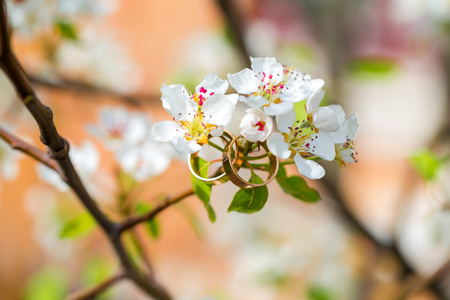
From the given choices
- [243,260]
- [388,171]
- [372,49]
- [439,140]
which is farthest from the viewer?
[372,49]

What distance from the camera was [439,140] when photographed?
3.62ft

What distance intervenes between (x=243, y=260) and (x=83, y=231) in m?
0.73

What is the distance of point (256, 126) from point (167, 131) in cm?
7

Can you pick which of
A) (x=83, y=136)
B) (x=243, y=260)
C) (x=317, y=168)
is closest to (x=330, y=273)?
(x=243, y=260)

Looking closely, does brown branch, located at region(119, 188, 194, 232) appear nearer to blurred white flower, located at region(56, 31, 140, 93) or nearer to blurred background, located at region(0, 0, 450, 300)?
blurred background, located at region(0, 0, 450, 300)

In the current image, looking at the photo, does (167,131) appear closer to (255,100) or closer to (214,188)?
(255,100)

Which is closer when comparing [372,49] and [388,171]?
[388,171]

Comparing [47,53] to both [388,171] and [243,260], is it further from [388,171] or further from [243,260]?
[388,171]

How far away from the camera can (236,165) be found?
0.35 metres

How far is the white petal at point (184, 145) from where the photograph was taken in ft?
1.10

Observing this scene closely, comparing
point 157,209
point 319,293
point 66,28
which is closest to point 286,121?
point 157,209

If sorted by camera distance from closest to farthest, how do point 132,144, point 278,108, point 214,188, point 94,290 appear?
1. point 278,108
2. point 94,290
3. point 132,144
4. point 214,188

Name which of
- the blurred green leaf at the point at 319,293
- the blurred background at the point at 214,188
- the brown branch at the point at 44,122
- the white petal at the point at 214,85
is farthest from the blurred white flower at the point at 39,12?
the blurred green leaf at the point at 319,293

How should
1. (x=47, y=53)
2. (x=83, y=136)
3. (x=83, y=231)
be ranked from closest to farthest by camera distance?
(x=83, y=231)
(x=47, y=53)
(x=83, y=136)
